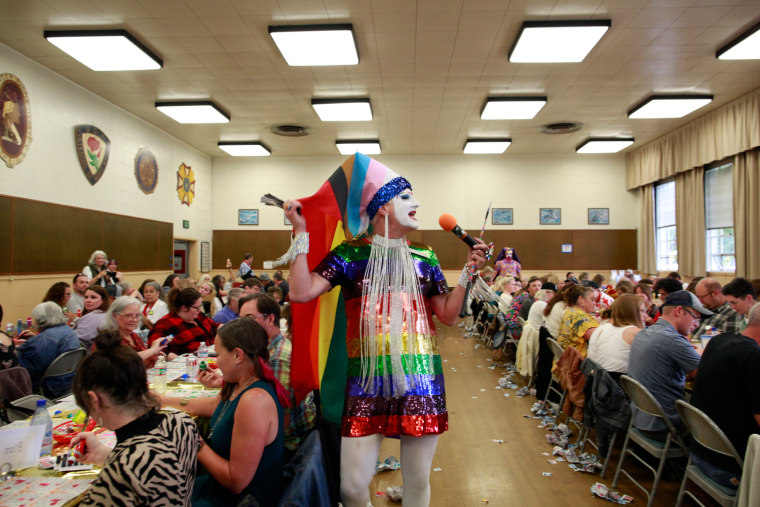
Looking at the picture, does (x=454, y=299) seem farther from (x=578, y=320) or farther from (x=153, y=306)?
(x=153, y=306)

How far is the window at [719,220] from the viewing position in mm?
8781

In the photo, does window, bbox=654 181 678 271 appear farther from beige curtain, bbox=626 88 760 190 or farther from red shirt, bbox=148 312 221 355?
red shirt, bbox=148 312 221 355

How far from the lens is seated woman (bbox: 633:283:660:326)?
5.18 meters

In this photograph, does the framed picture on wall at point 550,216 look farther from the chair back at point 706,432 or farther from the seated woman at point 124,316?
the seated woman at point 124,316

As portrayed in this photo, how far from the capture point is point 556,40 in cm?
595

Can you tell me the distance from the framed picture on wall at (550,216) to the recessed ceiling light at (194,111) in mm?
8298

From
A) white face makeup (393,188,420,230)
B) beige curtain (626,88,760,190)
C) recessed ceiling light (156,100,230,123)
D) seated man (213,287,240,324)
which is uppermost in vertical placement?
recessed ceiling light (156,100,230,123)

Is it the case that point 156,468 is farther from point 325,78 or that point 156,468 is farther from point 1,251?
point 325,78

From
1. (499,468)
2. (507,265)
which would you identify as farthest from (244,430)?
(507,265)

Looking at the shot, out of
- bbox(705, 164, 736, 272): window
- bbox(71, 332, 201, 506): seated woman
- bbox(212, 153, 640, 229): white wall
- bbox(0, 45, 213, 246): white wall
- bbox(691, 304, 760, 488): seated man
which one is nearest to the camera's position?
bbox(71, 332, 201, 506): seated woman

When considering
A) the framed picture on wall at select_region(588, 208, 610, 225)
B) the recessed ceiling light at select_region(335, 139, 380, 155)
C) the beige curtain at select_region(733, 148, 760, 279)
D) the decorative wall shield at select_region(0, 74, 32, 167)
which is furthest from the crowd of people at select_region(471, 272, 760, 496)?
the framed picture on wall at select_region(588, 208, 610, 225)

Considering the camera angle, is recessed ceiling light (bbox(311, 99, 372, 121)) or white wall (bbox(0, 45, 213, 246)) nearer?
white wall (bbox(0, 45, 213, 246))

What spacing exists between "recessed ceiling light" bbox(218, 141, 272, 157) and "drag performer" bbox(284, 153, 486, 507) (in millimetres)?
9898

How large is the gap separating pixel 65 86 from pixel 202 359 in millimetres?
6375
